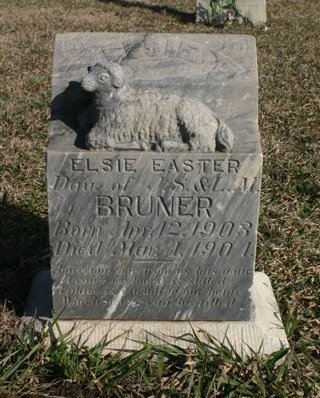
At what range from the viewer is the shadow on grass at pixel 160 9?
11.5 m

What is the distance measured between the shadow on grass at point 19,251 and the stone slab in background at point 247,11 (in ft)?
23.7

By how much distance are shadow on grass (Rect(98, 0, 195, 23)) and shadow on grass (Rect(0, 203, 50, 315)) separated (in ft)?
24.4

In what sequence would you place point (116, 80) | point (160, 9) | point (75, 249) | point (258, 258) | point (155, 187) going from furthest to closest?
1. point (160, 9)
2. point (258, 258)
3. point (75, 249)
4. point (155, 187)
5. point (116, 80)

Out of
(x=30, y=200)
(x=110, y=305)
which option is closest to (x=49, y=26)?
(x=30, y=200)

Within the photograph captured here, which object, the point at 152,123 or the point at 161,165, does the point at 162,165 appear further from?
the point at 152,123

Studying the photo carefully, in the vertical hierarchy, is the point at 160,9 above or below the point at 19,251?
below

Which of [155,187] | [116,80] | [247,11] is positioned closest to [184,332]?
[155,187]

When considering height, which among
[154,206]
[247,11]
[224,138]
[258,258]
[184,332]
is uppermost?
[224,138]

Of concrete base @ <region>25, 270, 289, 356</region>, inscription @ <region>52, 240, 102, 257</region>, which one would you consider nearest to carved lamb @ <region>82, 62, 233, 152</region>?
inscription @ <region>52, 240, 102, 257</region>

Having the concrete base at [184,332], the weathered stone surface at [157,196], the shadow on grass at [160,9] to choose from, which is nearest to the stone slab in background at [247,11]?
the shadow on grass at [160,9]

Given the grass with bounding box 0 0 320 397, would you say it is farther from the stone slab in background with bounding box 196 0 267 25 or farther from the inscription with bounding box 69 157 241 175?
the stone slab in background with bounding box 196 0 267 25

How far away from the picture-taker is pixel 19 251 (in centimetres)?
435

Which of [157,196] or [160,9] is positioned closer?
[157,196]

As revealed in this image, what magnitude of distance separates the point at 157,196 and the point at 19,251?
5.08ft
